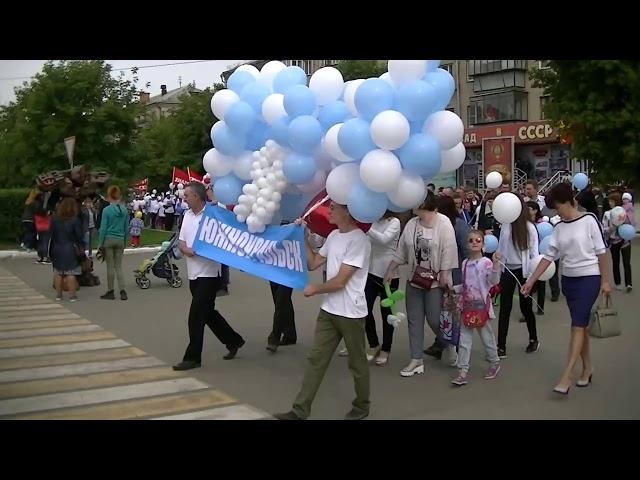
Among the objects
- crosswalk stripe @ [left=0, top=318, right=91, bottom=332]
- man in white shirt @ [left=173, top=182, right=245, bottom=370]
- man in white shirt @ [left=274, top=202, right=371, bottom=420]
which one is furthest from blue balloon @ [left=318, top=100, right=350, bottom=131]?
crosswalk stripe @ [left=0, top=318, right=91, bottom=332]

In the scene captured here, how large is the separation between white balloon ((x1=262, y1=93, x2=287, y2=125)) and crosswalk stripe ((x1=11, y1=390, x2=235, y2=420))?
7.99 feet

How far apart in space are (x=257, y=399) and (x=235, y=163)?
7.07 feet

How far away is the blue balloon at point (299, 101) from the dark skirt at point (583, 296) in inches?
105

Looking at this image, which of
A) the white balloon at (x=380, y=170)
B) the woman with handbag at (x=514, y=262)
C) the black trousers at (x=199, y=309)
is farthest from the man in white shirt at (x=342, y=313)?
the woman with handbag at (x=514, y=262)

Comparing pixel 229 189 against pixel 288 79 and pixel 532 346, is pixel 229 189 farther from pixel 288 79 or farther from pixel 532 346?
pixel 532 346

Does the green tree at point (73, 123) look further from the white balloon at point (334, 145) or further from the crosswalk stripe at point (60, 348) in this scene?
the white balloon at point (334, 145)

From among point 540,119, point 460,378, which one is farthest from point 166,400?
point 540,119

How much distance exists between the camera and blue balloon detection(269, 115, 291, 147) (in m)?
5.65

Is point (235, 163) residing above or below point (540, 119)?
below

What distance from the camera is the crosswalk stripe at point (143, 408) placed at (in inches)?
209

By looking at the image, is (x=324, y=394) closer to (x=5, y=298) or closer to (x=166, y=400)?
(x=166, y=400)

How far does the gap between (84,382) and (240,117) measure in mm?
2849

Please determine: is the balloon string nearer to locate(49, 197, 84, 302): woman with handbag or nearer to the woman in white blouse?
the woman in white blouse

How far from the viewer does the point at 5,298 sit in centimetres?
1145
